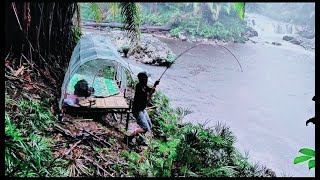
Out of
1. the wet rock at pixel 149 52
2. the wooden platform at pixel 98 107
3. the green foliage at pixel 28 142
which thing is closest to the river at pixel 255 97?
the wet rock at pixel 149 52

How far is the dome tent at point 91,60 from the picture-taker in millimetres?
5105

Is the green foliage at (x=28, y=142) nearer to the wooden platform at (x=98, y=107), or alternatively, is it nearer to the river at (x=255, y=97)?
the wooden platform at (x=98, y=107)

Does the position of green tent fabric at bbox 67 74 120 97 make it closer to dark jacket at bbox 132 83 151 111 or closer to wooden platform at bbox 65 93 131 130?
wooden platform at bbox 65 93 131 130

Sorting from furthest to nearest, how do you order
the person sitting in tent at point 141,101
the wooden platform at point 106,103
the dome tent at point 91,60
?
the wooden platform at point 106,103, the dome tent at point 91,60, the person sitting in tent at point 141,101

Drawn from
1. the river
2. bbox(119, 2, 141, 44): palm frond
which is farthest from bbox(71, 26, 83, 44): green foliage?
the river

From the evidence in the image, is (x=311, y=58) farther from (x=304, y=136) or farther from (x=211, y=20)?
(x=304, y=136)

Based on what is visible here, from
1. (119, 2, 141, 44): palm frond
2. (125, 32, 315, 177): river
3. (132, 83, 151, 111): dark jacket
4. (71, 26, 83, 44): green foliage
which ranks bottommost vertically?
(125, 32, 315, 177): river

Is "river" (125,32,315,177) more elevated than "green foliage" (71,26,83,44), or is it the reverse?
"green foliage" (71,26,83,44)

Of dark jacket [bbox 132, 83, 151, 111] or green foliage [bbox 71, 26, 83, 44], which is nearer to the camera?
dark jacket [bbox 132, 83, 151, 111]

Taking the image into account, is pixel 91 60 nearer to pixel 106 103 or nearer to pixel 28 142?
pixel 106 103

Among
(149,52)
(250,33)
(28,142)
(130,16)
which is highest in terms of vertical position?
(130,16)

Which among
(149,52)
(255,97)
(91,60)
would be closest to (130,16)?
(91,60)

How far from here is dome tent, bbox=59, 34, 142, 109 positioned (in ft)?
16.8

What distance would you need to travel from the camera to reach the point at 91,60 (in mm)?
5211
